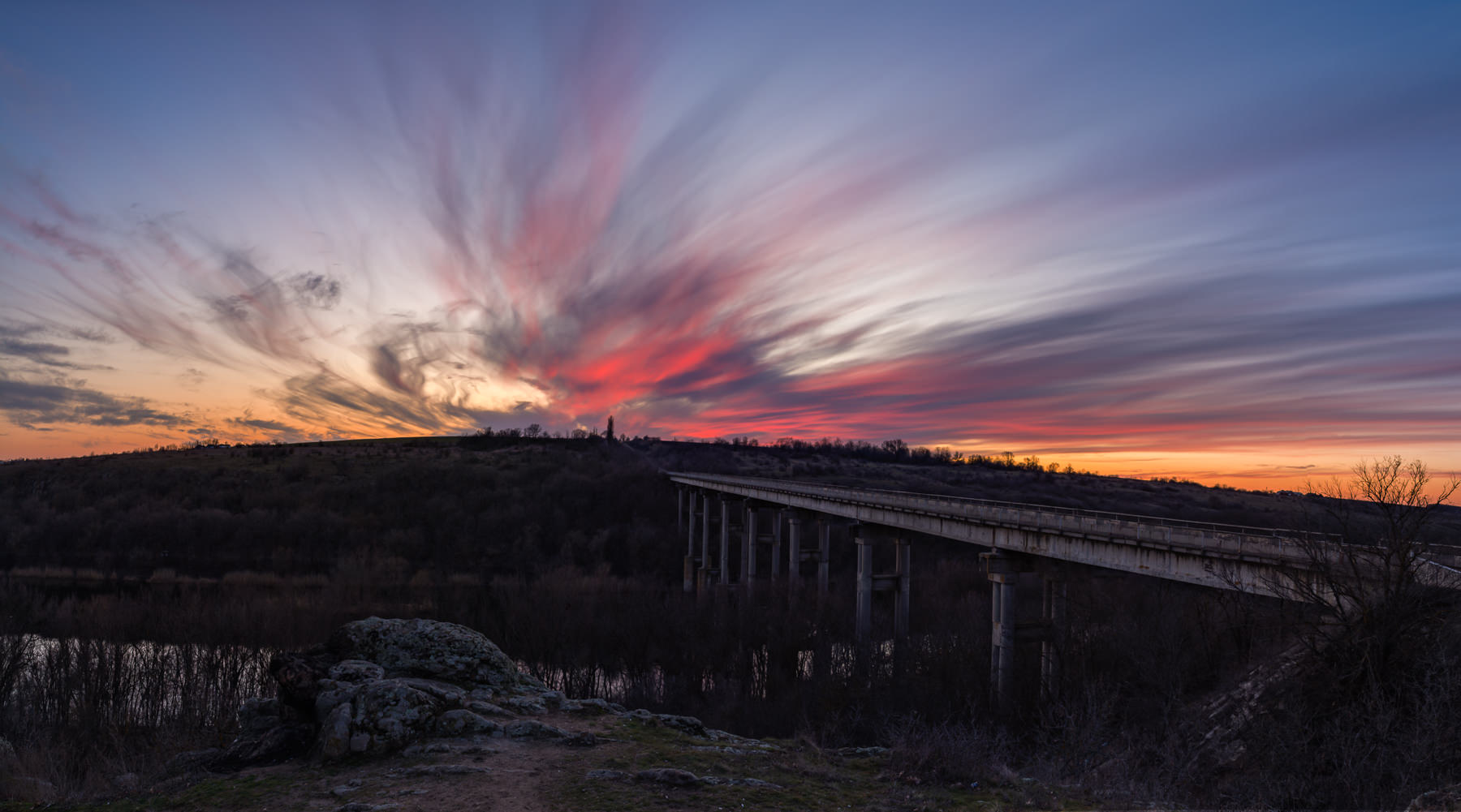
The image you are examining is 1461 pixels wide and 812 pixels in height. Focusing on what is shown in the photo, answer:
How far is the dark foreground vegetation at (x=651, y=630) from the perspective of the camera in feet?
54.1

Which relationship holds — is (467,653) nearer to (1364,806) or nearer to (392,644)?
(392,644)

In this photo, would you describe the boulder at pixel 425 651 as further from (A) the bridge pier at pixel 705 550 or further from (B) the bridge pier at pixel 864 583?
(A) the bridge pier at pixel 705 550

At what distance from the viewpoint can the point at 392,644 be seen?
1568 centimetres

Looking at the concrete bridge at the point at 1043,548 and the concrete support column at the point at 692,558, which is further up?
the concrete bridge at the point at 1043,548

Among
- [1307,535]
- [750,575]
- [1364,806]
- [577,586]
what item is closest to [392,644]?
[1364,806]

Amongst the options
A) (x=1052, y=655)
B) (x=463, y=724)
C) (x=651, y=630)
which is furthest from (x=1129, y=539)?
(x=651, y=630)

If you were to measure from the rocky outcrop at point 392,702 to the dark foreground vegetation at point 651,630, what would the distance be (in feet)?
8.46

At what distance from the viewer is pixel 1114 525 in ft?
81.6

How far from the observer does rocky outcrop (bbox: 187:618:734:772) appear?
487 inches

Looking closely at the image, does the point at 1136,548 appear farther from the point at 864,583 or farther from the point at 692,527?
the point at 692,527

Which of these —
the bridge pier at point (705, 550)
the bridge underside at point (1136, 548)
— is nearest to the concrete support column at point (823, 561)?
the bridge underside at point (1136, 548)

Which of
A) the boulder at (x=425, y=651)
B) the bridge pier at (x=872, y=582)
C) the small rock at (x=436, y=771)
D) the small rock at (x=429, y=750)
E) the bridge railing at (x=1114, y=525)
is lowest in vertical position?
the bridge pier at (x=872, y=582)

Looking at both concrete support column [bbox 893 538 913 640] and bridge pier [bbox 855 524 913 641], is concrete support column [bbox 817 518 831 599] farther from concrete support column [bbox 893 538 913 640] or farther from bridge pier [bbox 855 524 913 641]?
concrete support column [bbox 893 538 913 640]

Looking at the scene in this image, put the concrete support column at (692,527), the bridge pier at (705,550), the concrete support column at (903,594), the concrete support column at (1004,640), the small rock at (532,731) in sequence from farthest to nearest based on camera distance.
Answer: the concrete support column at (692,527)
the bridge pier at (705,550)
the concrete support column at (903,594)
the concrete support column at (1004,640)
the small rock at (532,731)
